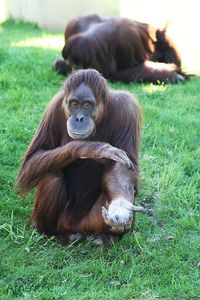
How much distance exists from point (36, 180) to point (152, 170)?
3.69ft

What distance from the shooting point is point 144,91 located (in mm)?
5785

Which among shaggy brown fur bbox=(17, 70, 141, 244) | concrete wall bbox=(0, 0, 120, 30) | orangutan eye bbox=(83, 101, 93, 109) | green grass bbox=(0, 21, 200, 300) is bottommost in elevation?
concrete wall bbox=(0, 0, 120, 30)

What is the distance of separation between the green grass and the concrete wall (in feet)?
16.8

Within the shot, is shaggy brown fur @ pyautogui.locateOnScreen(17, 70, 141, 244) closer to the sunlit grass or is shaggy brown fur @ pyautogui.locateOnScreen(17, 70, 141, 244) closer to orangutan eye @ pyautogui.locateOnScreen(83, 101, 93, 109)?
orangutan eye @ pyautogui.locateOnScreen(83, 101, 93, 109)

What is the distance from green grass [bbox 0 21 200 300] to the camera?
113 inches

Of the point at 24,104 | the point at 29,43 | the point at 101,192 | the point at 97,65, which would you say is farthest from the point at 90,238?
the point at 29,43

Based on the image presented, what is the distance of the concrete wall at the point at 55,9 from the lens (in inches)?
411

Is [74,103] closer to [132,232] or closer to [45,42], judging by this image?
[132,232]

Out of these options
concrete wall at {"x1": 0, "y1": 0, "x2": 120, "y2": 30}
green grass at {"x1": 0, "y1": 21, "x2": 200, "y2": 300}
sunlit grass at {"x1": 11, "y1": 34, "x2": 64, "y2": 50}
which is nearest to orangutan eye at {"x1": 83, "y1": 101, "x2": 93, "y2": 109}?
green grass at {"x1": 0, "y1": 21, "x2": 200, "y2": 300}

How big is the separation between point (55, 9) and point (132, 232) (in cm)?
873

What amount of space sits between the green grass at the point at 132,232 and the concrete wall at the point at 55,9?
16.8ft

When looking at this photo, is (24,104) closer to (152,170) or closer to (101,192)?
(152,170)

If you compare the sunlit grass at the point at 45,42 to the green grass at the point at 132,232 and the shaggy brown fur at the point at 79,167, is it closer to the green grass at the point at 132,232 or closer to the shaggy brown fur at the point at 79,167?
the green grass at the point at 132,232

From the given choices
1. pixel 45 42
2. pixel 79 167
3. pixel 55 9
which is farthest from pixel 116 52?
pixel 55 9
